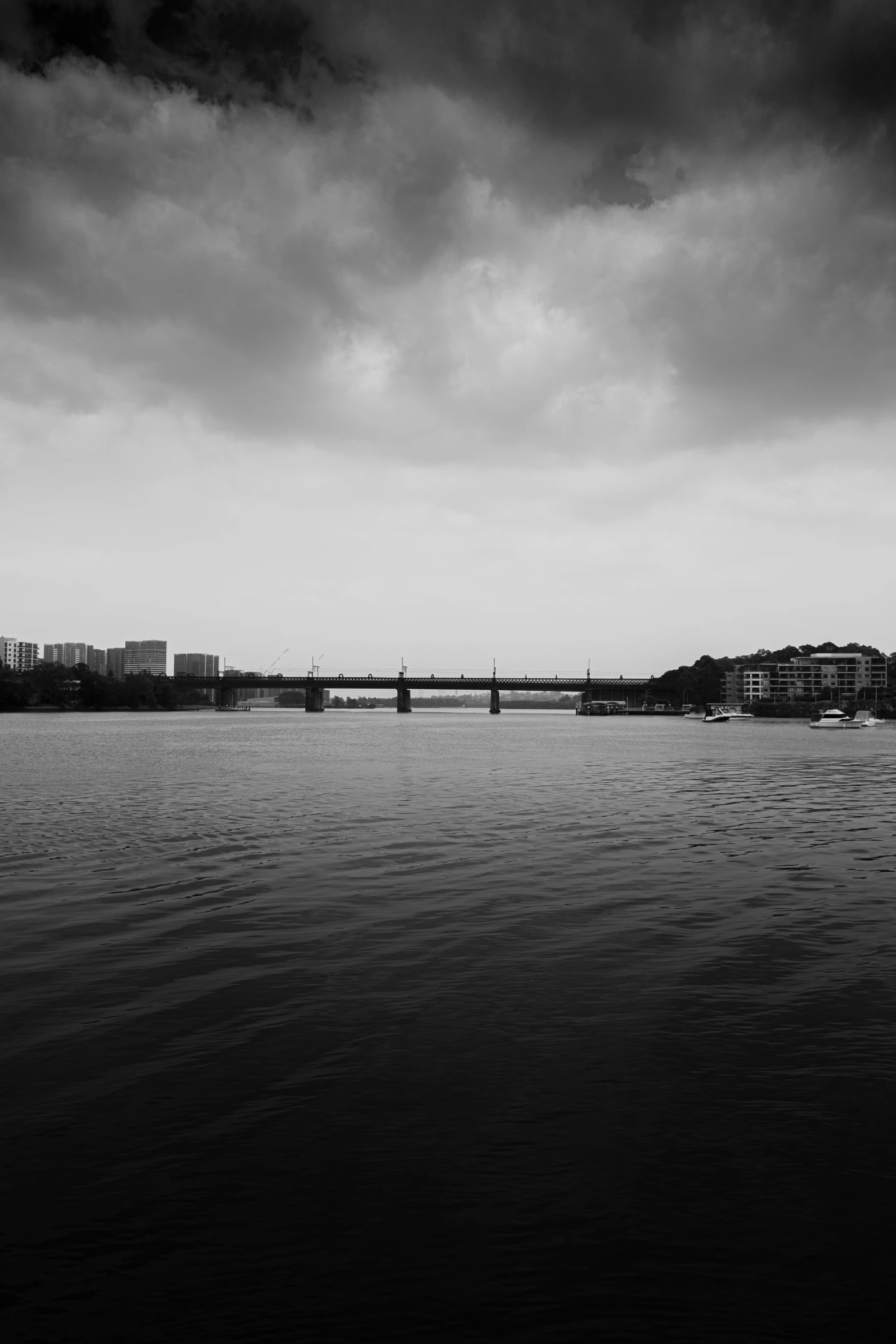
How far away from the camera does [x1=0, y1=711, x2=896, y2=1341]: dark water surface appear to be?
7.34 meters

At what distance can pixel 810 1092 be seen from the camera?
10.8 metres

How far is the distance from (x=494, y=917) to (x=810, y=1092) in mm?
9526

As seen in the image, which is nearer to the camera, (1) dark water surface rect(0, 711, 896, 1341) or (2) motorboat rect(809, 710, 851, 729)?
(1) dark water surface rect(0, 711, 896, 1341)

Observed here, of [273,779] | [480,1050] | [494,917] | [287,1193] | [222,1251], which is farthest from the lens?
[273,779]

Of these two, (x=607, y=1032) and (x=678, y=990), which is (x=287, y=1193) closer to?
(x=607, y=1032)

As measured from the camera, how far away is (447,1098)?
1066 centimetres

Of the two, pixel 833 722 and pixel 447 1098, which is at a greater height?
pixel 833 722

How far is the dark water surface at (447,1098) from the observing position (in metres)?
7.34

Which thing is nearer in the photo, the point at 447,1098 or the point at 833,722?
the point at 447,1098

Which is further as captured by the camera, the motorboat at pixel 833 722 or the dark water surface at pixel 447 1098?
the motorboat at pixel 833 722

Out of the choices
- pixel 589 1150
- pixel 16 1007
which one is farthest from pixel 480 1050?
pixel 16 1007

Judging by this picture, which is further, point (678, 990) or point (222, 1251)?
point (678, 990)

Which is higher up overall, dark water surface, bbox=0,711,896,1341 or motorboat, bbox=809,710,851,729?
motorboat, bbox=809,710,851,729

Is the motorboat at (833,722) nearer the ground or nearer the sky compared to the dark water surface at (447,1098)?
nearer the sky
